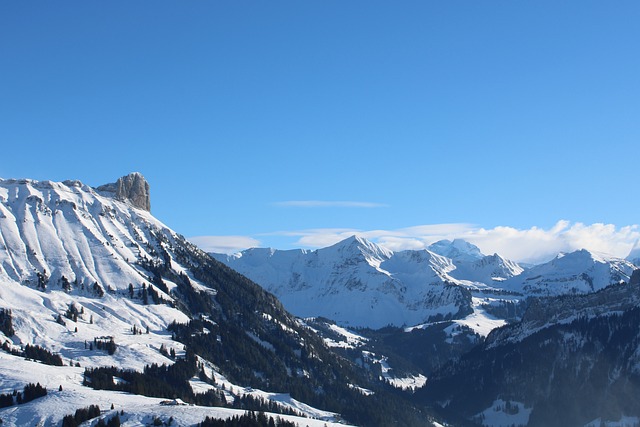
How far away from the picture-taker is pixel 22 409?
166500 millimetres

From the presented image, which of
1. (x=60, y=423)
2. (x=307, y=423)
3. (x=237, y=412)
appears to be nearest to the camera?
(x=60, y=423)

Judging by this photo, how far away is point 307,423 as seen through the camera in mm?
193375

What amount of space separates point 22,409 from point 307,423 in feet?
216

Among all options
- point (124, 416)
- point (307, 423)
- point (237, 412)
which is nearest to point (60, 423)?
point (124, 416)

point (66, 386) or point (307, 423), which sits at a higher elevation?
point (66, 386)

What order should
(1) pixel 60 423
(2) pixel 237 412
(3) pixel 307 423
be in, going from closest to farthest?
(1) pixel 60 423 → (2) pixel 237 412 → (3) pixel 307 423

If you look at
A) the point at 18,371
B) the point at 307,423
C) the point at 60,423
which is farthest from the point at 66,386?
the point at 307,423

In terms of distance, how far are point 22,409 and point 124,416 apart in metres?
22.7

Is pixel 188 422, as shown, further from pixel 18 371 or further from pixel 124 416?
pixel 18 371

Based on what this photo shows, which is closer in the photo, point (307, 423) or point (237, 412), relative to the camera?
point (237, 412)

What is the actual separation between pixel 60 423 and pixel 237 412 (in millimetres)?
39883

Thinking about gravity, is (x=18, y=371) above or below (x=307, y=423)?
above

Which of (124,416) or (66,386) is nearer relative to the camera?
(124,416)

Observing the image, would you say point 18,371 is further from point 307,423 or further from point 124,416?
point 307,423
